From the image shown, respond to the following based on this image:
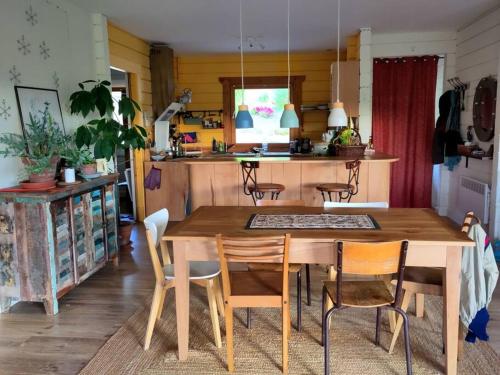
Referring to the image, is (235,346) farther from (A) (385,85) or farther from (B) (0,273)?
(A) (385,85)

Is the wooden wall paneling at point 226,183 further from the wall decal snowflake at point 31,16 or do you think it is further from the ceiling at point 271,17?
the wall decal snowflake at point 31,16

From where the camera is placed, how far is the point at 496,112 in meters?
4.64

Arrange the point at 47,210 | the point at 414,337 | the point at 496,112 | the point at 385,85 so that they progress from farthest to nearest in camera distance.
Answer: the point at 385,85, the point at 496,112, the point at 47,210, the point at 414,337

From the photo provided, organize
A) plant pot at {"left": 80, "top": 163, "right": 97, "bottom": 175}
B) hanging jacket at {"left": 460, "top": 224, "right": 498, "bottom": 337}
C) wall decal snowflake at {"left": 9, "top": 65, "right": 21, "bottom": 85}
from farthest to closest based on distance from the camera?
plant pot at {"left": 80, "top": 163, "right": 97, "bottom": 175}, wall decal snowflake at {"left": 9, "top": 65, "right": 21, "bottom": 85}, hanging jacket at {"left": 460, "top": 224, "right": 498, "bottom": 337}

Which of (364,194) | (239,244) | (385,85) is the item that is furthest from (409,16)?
(239,244)

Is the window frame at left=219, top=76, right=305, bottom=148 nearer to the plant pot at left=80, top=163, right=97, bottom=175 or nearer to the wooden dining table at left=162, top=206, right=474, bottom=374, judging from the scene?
the plant pot at left=80, top=163, right=97, bottom=175

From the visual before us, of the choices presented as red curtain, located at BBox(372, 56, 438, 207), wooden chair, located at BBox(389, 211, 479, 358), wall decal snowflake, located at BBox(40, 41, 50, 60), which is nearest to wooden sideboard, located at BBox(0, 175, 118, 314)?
wall decal snowflake, located at BBox(40, 41, 50, 60)

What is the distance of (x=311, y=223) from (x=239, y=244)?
23.5 inches

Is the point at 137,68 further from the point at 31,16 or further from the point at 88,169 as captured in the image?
the point at 88,169

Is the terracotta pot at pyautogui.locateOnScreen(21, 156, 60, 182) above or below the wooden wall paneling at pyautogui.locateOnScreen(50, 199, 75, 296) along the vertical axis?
above

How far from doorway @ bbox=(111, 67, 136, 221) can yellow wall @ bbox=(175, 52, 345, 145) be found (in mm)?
1105

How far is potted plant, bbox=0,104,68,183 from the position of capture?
3.45 metres

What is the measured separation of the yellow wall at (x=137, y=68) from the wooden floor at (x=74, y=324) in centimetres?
222

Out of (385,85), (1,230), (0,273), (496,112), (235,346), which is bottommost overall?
(235,346)
